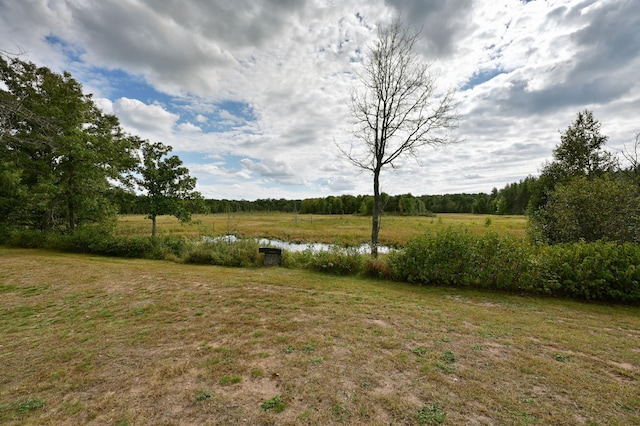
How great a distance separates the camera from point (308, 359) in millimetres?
3332

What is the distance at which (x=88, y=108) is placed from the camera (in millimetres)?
13961

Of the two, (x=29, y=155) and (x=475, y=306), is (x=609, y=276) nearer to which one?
(x=475, y=306)

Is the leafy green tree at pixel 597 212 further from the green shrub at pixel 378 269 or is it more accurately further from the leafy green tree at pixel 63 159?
the leafy green tree at pixel 63 159

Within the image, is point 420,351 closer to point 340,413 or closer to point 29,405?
point 340,413

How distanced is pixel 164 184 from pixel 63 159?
5.20 m

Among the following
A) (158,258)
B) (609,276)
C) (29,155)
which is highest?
(29,155)

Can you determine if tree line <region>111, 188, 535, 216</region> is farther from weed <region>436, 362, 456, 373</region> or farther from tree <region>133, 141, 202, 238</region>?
weed <region>436, 362, 456, 373</region>

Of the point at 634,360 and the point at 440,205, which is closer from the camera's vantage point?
the point at 634,360

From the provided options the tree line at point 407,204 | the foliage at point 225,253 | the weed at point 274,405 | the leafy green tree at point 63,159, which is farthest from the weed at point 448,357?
the tree line at point 407,204

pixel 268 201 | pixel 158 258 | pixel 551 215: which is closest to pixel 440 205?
pixel 268 201

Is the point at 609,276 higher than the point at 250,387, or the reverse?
the point at 609,276

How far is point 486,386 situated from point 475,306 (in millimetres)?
3367

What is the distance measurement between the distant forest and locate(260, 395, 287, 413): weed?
52.9 m

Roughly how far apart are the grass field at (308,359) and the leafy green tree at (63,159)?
7.73 meters
